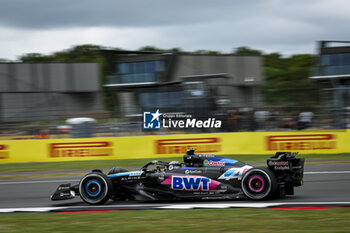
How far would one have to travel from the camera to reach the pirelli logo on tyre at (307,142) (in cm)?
1479

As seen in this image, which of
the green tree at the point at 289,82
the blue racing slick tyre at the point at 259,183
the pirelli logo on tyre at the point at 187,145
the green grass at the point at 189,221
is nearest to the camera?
the green grass at the point at 189,221

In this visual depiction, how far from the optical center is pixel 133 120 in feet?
54.5

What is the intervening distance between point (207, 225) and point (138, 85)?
19295 mm

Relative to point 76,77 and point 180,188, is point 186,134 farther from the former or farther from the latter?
point 76,77

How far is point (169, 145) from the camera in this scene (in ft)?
51.5

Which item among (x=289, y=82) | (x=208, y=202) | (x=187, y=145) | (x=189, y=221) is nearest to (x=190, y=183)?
(x=208, y=202)

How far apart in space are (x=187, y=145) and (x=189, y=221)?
9426 millimetres

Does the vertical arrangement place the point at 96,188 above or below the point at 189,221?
above

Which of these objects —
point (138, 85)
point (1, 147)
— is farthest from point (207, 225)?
point (138, 85)

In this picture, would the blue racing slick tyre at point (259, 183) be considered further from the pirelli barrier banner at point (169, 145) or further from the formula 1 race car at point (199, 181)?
the pirelli barrier banner at point (169, 145)

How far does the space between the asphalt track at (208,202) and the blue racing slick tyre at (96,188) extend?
150 millimetres

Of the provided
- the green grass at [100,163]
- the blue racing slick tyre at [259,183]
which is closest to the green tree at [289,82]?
the green grass at [100,163]

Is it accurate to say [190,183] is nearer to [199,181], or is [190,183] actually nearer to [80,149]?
[199,181]

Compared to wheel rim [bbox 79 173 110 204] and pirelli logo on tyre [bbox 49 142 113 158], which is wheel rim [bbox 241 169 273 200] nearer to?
wheel rim [bbox 79 173 110 204]
